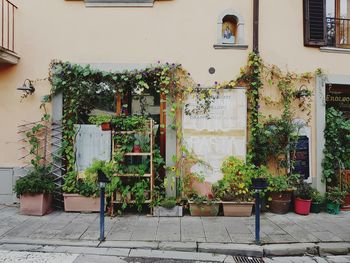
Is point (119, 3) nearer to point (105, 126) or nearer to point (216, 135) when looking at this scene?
point (105, 126)

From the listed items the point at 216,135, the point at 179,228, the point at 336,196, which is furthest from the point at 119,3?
the point at 336,196

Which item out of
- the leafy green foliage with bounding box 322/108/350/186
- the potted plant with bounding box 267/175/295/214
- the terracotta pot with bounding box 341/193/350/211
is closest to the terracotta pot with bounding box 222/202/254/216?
the potted plant with bounding box 267/175/295/214

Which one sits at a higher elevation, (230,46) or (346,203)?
(230,46)

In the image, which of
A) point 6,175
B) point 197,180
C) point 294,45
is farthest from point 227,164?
point 6,175

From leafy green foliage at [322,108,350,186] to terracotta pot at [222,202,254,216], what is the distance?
6.99ft

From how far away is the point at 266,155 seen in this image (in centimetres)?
723

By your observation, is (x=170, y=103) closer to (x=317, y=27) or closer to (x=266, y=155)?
(x=266, y=155)

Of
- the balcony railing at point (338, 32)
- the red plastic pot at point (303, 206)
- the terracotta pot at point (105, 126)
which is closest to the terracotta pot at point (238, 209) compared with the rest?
the red plastic pot at point (303, 206)

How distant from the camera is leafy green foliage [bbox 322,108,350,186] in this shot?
742cm

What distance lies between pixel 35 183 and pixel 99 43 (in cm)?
349

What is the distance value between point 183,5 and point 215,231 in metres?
5.17

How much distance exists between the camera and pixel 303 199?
6.96 m

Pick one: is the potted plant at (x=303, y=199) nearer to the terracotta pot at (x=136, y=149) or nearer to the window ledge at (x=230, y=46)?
the window ledge at (x=230, y=46)

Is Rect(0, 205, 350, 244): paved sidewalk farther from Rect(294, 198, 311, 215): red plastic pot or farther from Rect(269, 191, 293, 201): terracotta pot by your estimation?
Rect(269, 191, 293, 201): terracotta pot
